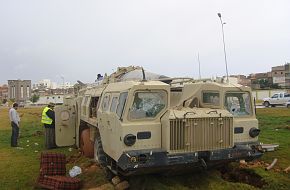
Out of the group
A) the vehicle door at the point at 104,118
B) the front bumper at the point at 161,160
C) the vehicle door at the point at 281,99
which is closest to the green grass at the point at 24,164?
the vehicle door at the point at 104,118

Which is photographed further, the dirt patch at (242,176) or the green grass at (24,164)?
the green grass at (24,164)

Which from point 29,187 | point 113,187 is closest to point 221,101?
point 113,187

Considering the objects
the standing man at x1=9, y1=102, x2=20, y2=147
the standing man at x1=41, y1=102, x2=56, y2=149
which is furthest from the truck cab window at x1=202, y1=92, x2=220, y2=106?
the standing man at x1=9, y1=102, x2=20, y2=147

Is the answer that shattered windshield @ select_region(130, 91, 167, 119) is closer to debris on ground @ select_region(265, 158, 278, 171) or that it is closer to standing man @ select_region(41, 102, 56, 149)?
debris on ground @ select_region(265, 158, 278, 171)

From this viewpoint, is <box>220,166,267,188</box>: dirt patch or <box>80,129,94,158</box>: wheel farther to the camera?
<box>80,129,94,158</box>: wheel

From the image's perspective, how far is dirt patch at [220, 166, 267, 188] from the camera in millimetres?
7720

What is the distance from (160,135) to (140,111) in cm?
58

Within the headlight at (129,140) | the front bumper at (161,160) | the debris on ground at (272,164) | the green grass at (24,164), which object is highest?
the headlight at (129,140)

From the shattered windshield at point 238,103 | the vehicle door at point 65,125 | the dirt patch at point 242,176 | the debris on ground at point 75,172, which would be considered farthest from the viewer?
the vehicle door at point 65,125

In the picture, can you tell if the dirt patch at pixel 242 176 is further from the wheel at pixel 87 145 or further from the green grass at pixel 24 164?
the wheel at pixel 87 145

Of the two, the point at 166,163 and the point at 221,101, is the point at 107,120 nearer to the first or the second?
the point at 166,163

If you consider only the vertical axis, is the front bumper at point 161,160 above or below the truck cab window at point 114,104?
below

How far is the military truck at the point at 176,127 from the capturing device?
6.77 metres

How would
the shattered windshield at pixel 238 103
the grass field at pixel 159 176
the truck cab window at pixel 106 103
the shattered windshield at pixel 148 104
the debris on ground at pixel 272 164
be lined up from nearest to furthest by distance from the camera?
1. the shattered windshield at pixel 148 104
2. the grass field at pixel 159 176
3. the shattered windshield at pixel 238 103
4. the truck cab window at pixel 106 103
5. the debris on ground at pixel 272 164
